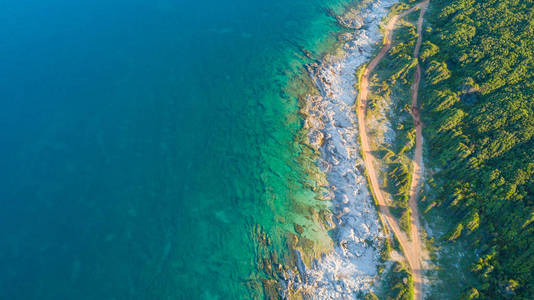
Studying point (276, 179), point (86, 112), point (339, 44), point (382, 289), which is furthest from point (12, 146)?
point (339, 44)

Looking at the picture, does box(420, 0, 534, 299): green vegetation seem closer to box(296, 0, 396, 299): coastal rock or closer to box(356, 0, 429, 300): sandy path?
box(356, 0, 429, 300): sandy path

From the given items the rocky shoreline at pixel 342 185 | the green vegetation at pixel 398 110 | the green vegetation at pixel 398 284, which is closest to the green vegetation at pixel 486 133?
the green vegetation at pixel 398 110

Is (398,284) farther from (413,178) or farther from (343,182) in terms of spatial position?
(413,178)

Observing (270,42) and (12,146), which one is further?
(270,42)

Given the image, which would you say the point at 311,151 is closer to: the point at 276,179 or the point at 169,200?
the point at 276,179

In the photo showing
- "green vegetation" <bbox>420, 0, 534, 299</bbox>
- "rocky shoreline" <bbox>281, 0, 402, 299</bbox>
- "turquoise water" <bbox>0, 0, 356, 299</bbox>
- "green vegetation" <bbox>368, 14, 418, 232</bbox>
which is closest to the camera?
"green vegetation" <bbox>420, 0, 534, 299</bbox>

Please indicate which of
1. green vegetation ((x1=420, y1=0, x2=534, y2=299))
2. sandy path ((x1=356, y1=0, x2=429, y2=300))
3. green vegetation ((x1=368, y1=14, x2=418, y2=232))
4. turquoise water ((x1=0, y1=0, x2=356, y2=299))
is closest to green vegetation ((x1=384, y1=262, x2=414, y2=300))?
sandy path ((x1=356, y1=0, x2=429, y2=300))
